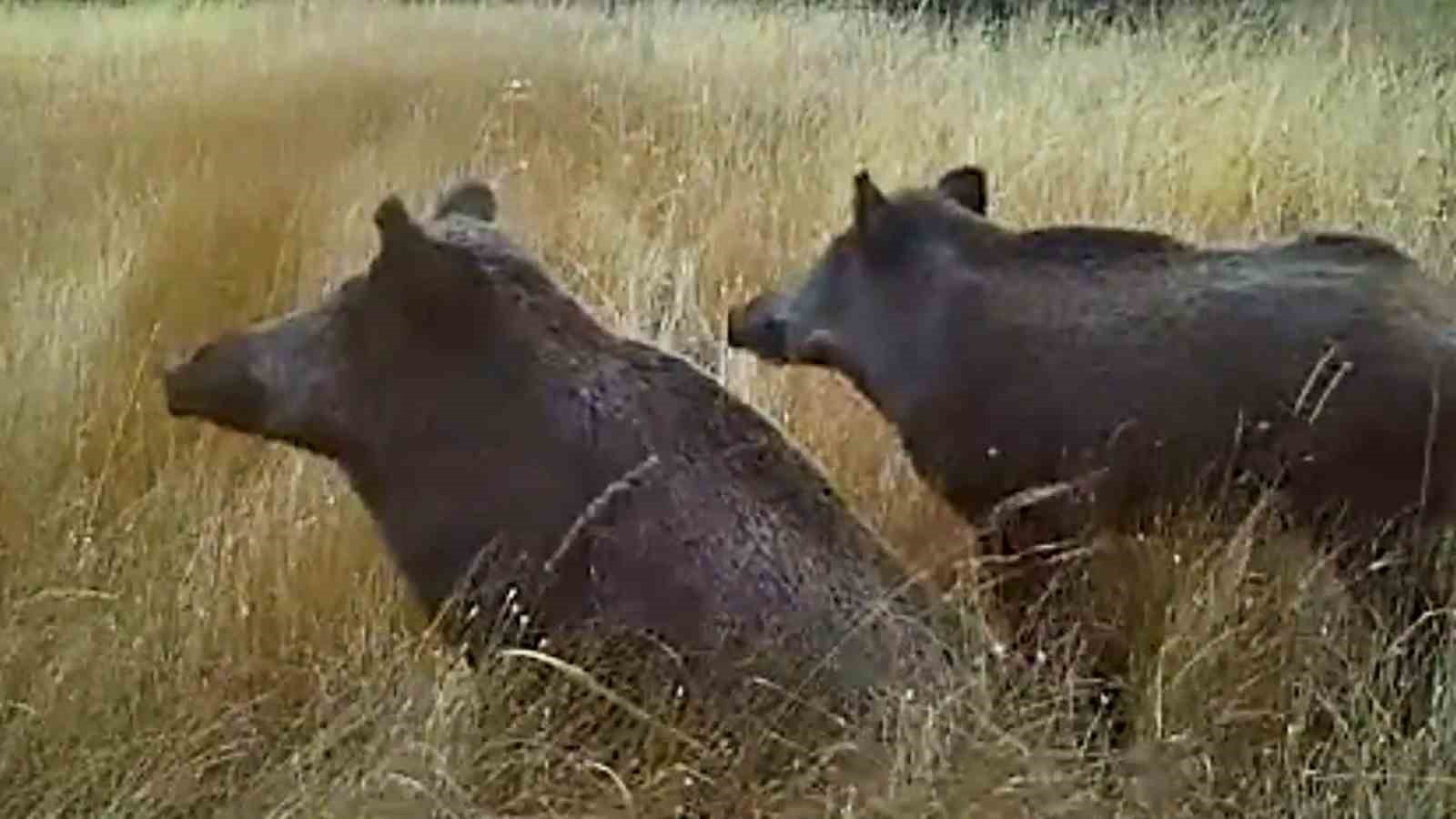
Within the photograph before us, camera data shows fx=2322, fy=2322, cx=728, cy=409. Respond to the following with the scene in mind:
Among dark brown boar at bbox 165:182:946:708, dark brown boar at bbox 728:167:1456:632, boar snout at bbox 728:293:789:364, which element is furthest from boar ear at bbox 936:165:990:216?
dark brown boar at bbox 165:182:946:708

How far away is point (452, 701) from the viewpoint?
2.94 m

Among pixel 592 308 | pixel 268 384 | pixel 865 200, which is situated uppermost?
pixel 865 200

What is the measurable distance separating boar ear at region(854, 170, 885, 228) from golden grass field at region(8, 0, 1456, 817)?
16.7 inches

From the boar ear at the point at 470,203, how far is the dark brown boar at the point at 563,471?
0.20 m

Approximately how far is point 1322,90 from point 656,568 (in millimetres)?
4403

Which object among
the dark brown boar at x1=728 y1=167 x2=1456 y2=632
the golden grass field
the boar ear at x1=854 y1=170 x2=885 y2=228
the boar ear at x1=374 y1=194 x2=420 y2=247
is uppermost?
the boar ear at x1=374 y1=194 x2=420 y2=247

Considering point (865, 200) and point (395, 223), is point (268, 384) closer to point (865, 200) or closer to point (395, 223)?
point (395, 223)

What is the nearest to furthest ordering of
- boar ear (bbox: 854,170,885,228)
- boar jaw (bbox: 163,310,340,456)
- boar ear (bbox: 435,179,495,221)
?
1. boar jaw (bbox: 163,310,340,456)
2. boar ear (bbox: 435,179,495,221)
3. boar ear (bbox: 854,170,885,228)

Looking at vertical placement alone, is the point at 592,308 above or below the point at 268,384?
below

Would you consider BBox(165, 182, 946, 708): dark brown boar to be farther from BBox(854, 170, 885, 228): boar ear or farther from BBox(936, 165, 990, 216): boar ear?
BBox(936, 165, 990, 216): boar ear

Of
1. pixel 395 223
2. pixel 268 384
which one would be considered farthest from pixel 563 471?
pixel 268 384

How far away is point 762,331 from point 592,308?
0.43 metres

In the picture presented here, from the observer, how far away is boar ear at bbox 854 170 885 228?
4094 mm

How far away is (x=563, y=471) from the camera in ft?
10.2
